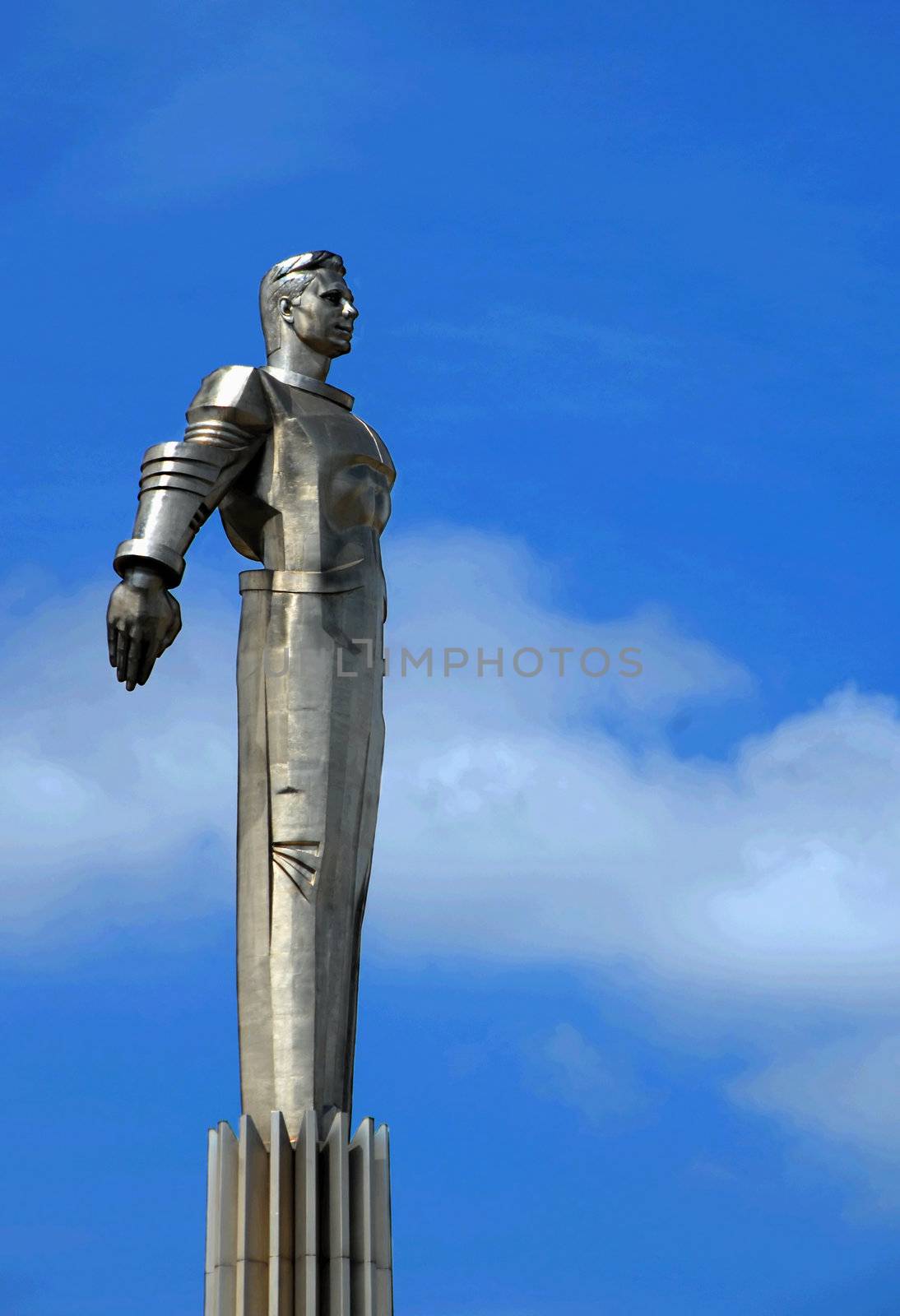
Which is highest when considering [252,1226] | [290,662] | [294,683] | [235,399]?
[235,399]

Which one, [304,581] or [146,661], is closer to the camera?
[146,661]

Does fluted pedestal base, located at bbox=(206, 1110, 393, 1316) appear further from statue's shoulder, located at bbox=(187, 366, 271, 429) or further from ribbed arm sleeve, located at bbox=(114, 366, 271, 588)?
statue's shoulder, located at bbox=(187, 366, 271, 429)

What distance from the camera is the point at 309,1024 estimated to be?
11.4 m

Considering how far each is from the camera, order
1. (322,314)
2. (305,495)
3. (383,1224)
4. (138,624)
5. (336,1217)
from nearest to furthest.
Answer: (336,1217) < (383,1224) < (138,624) < (305,495) < (322,314)

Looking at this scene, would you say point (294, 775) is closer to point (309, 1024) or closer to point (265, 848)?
point (265, 848)

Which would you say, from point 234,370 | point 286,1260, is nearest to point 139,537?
point 234,370

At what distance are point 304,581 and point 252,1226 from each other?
368 centimetres

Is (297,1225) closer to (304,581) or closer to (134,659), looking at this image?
(134,659)

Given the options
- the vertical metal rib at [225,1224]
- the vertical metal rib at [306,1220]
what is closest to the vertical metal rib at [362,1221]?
the vertical metal rib at [306,1220]

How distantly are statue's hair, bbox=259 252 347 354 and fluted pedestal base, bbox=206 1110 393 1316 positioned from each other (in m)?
4.89

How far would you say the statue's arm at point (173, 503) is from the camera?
458 inches

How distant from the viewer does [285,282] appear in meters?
12.9

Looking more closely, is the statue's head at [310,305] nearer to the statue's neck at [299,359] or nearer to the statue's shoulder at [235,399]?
the statue's neck at [299,359]

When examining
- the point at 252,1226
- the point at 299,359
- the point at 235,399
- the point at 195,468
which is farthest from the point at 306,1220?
the point at 299,359
